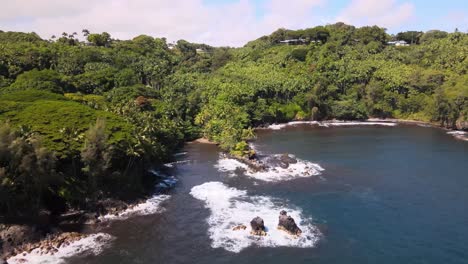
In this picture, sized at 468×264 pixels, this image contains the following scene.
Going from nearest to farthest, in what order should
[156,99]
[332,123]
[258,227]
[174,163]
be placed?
1. [258,227]
2. [174,163]
3. [156,99]
4. [332,123]

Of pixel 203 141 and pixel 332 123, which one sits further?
pixel 332 123

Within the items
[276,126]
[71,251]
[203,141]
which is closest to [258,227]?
[71,251]

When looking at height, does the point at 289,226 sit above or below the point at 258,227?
above

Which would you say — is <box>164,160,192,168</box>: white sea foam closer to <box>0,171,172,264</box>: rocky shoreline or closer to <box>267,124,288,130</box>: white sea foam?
<box>0,171,172,264</box>: rocky shoreline

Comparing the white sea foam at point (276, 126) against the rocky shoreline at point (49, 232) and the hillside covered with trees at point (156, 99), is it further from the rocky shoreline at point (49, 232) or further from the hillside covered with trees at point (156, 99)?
the rocky shoreline at point (49, 232)

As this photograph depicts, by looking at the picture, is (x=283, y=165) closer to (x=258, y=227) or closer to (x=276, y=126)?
(x=258, y=227)

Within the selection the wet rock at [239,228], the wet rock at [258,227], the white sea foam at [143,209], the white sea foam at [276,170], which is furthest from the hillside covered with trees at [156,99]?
the wet rock at [258,227]

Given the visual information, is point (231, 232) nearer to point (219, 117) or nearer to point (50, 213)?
point (50, 213)
